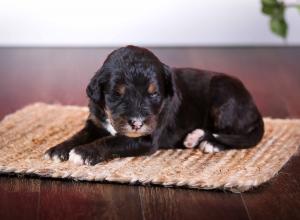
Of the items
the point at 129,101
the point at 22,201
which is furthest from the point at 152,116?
the point at 22,201

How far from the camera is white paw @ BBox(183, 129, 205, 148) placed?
298cm

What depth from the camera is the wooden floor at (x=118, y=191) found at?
2402mm

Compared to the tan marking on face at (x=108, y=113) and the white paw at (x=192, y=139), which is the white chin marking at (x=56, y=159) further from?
the white paw at (x=192, y=139)

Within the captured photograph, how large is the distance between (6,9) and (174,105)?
8.60ft

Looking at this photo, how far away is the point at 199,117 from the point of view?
120 inches

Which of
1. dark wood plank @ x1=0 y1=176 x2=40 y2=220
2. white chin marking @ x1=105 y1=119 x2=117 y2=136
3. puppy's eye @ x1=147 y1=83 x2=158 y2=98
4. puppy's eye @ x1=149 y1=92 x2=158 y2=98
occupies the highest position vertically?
puppy's eye @ x1=147 y1=83 x2=158 y2=98

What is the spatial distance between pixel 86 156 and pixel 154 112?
0.33 metres

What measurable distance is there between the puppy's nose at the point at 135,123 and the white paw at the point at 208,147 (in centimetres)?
44

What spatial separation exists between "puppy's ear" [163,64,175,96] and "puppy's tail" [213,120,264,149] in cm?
33

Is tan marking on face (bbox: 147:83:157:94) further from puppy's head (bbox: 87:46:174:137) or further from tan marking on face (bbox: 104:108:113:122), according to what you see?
tan marking on face (bbox: 104:108:113:122)

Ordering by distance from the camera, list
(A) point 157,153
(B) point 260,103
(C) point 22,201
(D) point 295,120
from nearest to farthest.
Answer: (C) point 22,201 < (A) point 157,153 < (D) point 295,120 < (B) point 260,103

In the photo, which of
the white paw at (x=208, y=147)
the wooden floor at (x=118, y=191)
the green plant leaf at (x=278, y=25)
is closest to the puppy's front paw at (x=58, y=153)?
the wooden floor at (x=118, y=191)

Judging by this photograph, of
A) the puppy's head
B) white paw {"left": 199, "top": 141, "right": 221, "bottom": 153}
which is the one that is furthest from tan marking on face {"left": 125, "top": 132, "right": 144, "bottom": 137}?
white paw {"left": 199, "top": 141, "right": 221, "bottom": 153}

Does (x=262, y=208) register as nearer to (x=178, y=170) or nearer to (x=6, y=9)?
(x=178, y=170)
